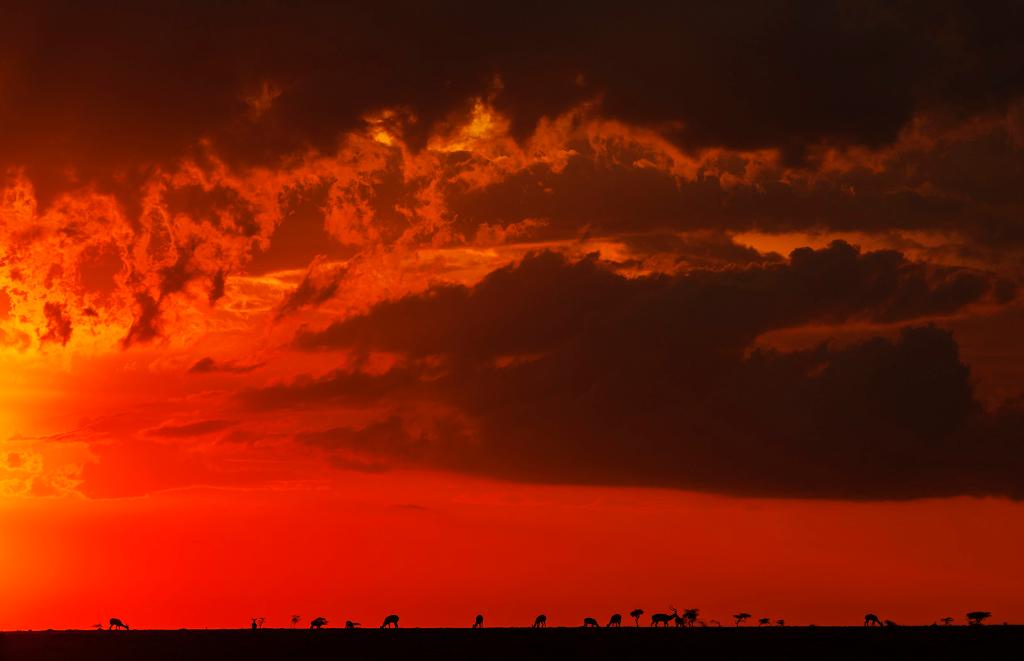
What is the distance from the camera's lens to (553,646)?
5827 inches

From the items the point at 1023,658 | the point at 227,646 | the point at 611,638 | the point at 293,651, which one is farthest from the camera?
the point at 611,638

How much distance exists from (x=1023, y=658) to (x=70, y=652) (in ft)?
284

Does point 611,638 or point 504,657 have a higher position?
point 611,638

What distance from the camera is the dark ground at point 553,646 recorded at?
134 m

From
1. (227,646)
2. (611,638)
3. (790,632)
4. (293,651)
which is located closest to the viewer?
(293,651)

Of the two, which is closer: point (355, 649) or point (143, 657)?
point (143, 657)

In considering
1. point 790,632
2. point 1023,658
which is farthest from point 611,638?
point 1023,658

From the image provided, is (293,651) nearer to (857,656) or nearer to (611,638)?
(611,638)

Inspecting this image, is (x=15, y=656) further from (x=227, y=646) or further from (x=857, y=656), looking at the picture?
(x=857, y=656)

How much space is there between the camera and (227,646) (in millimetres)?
156750

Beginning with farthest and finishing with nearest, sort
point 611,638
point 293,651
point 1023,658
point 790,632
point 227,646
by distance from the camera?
point 790,632, point 611,638, point 227,646, point 293,651, point 1023,658

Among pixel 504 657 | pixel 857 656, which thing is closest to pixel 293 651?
pixel 504 657

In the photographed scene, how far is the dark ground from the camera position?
13400 cm

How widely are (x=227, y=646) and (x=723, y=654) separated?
51278mm
